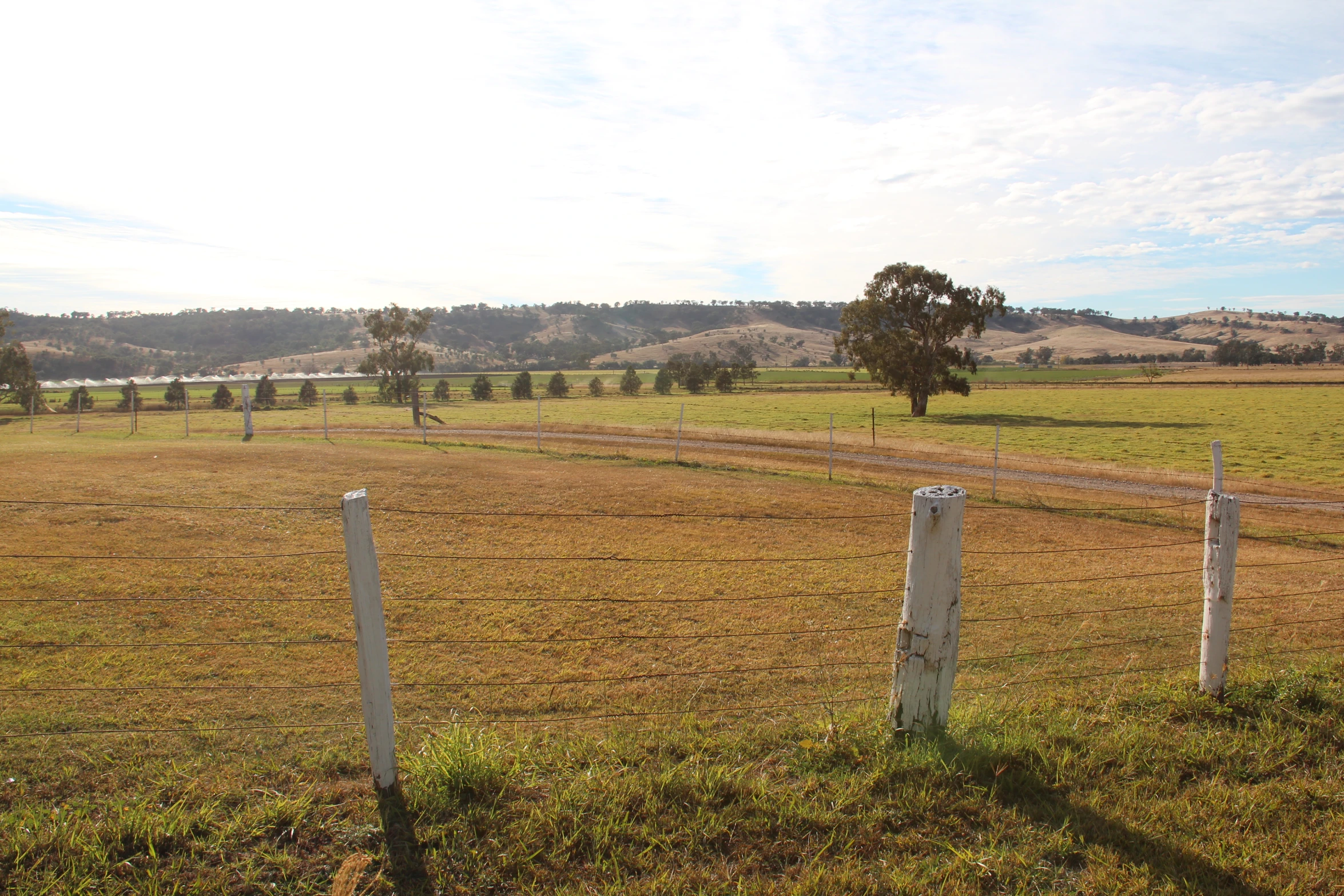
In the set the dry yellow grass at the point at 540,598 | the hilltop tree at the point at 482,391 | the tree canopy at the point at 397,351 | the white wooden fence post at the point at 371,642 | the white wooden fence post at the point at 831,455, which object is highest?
the tree canopy at the point at 397,351

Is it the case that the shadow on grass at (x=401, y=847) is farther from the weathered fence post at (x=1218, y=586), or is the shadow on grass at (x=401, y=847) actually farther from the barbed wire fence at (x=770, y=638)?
the weathered fence post at (x=1218, y=586)

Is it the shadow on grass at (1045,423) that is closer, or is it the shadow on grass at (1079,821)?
the shadow on grass at (1079,821)

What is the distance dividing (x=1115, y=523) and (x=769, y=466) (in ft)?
33.2

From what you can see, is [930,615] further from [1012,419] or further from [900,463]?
[1012,419]

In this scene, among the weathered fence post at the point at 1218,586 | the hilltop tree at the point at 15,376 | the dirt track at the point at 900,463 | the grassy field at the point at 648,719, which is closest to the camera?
the grassy field at the point at 648,719

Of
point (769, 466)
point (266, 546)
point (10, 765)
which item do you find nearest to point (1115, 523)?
point (769, 466)

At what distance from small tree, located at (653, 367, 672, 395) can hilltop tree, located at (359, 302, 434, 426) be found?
24755 millimetres

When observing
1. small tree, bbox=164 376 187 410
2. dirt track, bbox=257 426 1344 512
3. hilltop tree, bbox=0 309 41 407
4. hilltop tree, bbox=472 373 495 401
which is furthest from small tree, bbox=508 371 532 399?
dirt track, bbox=257 426 1344 512

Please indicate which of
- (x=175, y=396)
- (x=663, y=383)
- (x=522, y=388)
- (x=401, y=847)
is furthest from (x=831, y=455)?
(x=663, y=383)

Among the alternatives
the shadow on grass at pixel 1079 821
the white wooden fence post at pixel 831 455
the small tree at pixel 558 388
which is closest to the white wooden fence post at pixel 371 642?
the shadow on grass at pixel 1079 821

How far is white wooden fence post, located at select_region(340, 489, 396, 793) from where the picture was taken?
3.26 m

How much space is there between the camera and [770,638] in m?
8.05

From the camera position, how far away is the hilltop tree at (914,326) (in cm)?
4553

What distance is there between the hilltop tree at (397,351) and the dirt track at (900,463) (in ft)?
131
